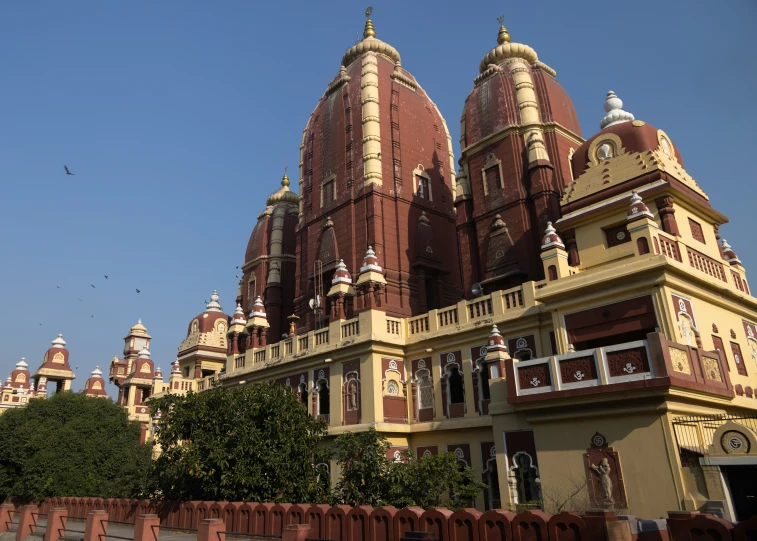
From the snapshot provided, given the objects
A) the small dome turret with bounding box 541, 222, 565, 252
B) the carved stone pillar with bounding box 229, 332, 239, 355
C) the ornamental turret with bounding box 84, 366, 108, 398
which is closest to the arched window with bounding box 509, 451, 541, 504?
the small dome turret with bounding box 541, 222, 565, 252

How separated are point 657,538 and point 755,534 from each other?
49.8 inches

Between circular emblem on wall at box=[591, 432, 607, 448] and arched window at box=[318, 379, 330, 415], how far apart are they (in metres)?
10.9

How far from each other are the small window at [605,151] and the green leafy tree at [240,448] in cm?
1204

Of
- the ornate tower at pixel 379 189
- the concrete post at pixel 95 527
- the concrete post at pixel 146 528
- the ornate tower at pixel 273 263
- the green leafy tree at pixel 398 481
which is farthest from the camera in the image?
the ornate tower at pixel 273 263

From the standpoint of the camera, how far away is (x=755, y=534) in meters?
7.01

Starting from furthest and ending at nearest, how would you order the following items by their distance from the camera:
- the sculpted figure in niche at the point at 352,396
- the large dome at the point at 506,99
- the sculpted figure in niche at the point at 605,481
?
the large dome at the point at 506,99 < the sculpted figure in niche at the point at 352,396 < the sculpted figure in niche at the point at 605,481

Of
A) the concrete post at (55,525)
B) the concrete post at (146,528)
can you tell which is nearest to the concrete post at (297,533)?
the concrete post at (146,528)

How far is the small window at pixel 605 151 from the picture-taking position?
17.8 m

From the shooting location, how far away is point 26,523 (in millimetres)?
18375

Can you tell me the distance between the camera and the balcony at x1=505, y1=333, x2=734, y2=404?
12.2 meters

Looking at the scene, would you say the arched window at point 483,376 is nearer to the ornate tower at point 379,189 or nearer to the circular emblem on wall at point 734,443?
the ornate tower at point 379,189

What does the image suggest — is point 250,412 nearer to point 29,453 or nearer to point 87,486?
point 87,486

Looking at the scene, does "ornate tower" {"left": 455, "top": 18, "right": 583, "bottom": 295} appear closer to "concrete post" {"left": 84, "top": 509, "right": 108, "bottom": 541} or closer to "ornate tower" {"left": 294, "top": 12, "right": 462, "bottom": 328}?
"ornate tower" {"left": 294, "top": 12, "right": 462, "bottom": 328}

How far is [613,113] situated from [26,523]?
22906 mm
